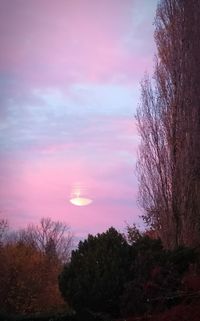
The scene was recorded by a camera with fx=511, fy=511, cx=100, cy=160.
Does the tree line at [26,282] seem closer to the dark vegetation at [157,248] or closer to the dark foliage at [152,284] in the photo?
the dark vegetation at [157,248]

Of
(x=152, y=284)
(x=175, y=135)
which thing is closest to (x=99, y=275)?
(x=152, y=284)

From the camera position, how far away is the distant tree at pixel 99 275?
514 inches

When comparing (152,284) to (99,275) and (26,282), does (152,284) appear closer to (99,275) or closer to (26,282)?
(99,275)

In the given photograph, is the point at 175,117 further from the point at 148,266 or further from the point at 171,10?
the point at 148,266

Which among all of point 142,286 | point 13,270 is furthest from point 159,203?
point 13,270

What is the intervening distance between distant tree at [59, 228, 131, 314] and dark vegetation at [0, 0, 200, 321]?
0.03 m

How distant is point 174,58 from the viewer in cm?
2047

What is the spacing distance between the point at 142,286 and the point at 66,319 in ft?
13.9

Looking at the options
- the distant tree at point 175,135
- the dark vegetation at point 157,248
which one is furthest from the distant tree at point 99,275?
the distant tree at point 175,135

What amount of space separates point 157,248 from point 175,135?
6.60 m

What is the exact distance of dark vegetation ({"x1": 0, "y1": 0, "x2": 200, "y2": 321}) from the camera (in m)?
12.1

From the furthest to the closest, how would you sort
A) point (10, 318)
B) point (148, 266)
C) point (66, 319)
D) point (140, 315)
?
point (10, 318) < point (66, 319) < point (148, 266) < point (140, 315)

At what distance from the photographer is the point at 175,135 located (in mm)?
19578

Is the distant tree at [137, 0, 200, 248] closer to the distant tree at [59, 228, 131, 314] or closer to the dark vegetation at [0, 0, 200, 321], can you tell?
the dark vegetation at [0, 0, 200, 321]
